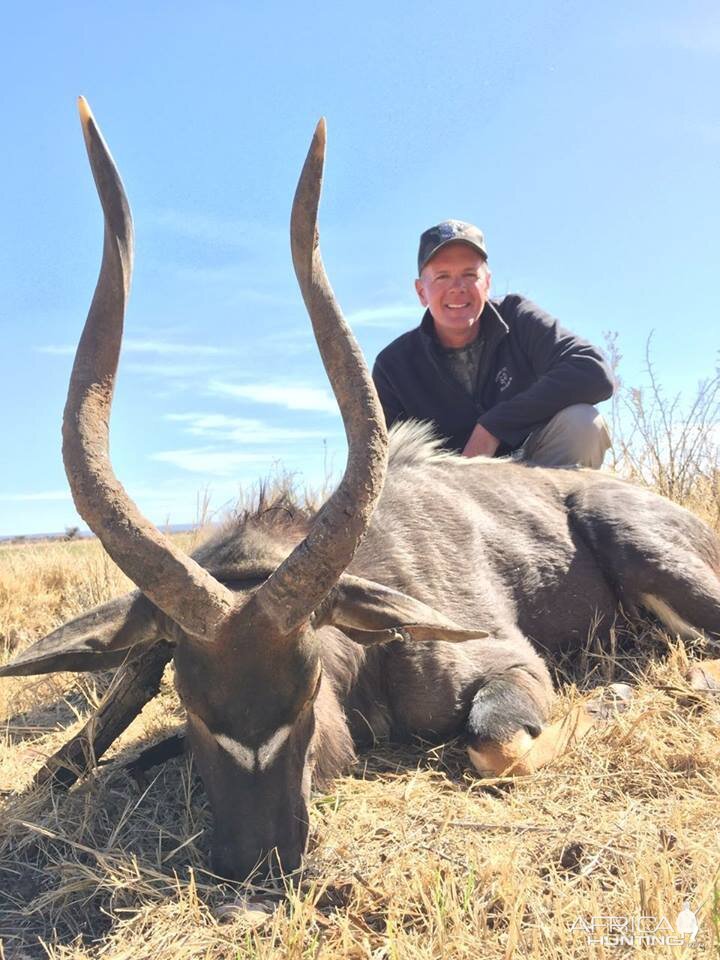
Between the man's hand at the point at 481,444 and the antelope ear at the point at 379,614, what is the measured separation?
9.86 ft

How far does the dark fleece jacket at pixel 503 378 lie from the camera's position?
20.8ft

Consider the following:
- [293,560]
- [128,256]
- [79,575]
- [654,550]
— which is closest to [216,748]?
[293,560]

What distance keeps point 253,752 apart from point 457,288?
4.74 m

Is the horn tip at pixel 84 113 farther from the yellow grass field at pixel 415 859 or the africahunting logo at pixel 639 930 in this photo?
the africahunting logo at pixel 639 930

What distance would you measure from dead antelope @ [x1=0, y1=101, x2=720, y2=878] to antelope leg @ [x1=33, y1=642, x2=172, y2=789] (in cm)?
1

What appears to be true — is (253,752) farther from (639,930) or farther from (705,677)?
(705,677)

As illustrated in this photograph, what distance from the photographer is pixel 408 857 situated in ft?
9.48

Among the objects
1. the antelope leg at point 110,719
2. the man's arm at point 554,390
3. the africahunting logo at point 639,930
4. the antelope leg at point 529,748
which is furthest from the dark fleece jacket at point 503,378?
the africahunting logo at point 639,930

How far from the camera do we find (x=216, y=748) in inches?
119

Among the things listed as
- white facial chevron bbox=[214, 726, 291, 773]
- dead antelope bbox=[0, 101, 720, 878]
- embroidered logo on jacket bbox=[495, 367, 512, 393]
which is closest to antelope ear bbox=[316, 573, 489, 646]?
dead antelope bbox=[0, 101, 720, 878]

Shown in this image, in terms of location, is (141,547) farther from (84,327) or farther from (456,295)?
(456,295)

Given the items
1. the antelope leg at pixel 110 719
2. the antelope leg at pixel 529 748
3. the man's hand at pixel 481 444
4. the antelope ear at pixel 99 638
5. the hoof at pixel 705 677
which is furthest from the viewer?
the man's hand at pixel 481 444

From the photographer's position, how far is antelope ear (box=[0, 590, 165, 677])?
3195 millimetres

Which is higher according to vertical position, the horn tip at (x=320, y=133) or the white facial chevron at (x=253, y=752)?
the horn tip at (x=320, y=133)
